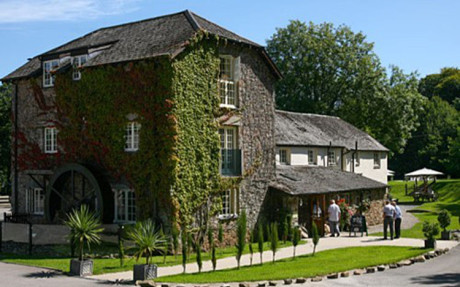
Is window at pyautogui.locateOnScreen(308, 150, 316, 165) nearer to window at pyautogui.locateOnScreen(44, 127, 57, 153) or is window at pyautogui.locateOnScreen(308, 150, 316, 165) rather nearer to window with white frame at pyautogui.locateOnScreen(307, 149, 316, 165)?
window with white frame at pyautogui.locateOnScreen(307, 149, 316, 165)

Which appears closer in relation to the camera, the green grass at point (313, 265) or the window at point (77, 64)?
the green grass at point (313, 265)

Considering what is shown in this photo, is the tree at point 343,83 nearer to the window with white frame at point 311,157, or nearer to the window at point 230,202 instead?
the window with white frame at point 311,157

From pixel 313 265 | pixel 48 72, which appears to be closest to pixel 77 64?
pixel 48 72

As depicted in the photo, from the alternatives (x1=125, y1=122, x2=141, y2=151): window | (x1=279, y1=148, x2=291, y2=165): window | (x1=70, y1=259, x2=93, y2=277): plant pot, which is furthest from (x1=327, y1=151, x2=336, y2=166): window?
(x1=70, y1=259, x2=93, y2=277): plant pot

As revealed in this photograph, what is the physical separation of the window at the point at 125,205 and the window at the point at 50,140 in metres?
5.01

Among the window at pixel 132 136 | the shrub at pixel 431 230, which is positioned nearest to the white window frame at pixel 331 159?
the shrub at pixel 431 230

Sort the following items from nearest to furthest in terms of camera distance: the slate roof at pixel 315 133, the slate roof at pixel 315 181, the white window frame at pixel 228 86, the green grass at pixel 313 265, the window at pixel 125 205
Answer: the green grass at pixel 313 265
the window at pixel 125 205
the white window frame at pixel 228 86
the slate roof at pixel 315 181
the slate roof at pixel 315 133

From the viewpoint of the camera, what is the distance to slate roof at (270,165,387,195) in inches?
1107

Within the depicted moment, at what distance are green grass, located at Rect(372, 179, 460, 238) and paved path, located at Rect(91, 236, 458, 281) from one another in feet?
9.76

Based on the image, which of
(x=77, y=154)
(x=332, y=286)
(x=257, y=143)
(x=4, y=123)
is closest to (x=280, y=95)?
(x=4, y=123)

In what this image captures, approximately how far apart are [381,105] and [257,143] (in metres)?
30.1

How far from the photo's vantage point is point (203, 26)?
25.5m

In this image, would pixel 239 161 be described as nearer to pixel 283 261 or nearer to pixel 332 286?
pixel 283 261

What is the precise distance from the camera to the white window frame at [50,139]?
1088 inches
